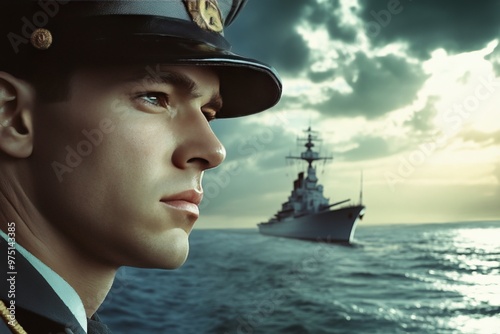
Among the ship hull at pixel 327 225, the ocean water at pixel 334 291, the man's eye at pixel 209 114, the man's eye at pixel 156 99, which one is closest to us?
the man's eye at pixel 156 99

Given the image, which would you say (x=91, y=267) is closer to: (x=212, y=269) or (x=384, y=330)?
(x=384, y=330)

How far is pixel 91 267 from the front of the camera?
1481mm

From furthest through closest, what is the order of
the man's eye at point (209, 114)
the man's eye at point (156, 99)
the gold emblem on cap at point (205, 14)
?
the man's eye at point (209, 114), the gold emblem on cap at point (205, 14), the man's eye at point (156, 99)

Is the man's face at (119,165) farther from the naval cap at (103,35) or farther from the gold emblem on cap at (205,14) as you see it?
the gold emblem on cap at (205,14)

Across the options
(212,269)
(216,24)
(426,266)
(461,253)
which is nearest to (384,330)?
(212,269)

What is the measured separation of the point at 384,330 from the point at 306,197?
20.0 m

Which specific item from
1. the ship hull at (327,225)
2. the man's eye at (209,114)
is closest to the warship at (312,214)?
the ship hull at (327,225)

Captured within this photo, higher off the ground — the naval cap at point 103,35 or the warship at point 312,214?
the warship at point 312,214

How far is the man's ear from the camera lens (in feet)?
4.56

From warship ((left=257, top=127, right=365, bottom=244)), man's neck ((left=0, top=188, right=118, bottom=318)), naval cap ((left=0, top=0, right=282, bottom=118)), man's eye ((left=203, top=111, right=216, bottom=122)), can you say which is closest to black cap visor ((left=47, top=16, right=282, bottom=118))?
naval cap ((left=0, top=0, right=282, bottom=118))

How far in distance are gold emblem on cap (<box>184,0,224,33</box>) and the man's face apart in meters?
0.23

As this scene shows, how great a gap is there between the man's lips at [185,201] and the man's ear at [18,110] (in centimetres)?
37

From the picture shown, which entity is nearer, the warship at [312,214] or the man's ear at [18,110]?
the man's ear at [18,110]

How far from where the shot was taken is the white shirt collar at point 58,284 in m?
1.39
